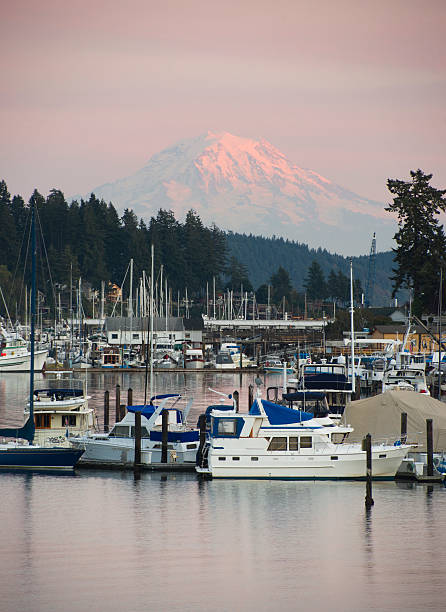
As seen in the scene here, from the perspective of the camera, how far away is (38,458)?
54469 mm

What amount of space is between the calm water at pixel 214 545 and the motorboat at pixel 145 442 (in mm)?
1212

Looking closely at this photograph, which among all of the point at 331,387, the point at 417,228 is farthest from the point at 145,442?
the point at 417,228

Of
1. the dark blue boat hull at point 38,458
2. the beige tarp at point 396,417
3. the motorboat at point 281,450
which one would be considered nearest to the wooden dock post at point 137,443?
the dark blue boat hull at point 38,458

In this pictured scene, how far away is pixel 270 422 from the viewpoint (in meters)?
50.2

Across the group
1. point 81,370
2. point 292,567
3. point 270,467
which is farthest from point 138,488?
point 81,370

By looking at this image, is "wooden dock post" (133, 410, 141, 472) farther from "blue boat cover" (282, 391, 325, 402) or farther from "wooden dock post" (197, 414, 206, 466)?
"blue boat cover" (282, 391, 325, 402)

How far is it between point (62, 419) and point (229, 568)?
76.6 ft

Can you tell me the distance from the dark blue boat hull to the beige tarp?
15716 millimetres

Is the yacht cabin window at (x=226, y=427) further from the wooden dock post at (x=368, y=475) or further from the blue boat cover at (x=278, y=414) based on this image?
the wooden dock post at (x=368, y=475)

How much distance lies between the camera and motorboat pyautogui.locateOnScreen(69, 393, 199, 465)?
53.7 metres

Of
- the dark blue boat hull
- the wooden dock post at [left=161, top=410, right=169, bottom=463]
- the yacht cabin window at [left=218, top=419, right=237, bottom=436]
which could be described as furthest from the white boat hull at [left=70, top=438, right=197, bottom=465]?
the yacht cabin window at [left=218, top=419, right=237, bottom=436]

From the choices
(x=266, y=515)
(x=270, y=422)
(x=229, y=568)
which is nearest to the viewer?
(x=229, y=568)

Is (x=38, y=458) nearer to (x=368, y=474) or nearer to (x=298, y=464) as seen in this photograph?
(x=298, y=464)

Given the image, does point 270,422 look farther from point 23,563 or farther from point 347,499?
point 23,563
